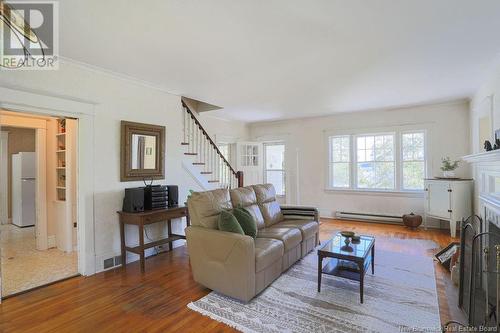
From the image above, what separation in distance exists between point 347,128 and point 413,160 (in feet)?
5.11

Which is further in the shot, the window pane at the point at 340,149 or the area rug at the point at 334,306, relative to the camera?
the window pane at the point at 340,149

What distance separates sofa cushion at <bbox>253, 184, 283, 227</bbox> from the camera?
151 inches

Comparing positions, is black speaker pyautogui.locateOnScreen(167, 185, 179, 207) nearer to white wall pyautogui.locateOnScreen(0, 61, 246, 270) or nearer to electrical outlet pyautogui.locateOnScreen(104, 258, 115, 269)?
white wall pyautogui.locateOnScreen(0, 61, 246, 270)

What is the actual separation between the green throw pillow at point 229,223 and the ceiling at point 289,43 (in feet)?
5.87

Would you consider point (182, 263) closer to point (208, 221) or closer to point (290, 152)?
point (208, 221)

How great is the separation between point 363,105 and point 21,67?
17.8 feet

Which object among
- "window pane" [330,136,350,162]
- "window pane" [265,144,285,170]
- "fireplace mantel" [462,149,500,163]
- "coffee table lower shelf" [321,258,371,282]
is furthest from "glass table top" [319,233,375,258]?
"window pane" [265,144,285,170]

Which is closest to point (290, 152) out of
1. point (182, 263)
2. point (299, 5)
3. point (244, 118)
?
point (244, 118)

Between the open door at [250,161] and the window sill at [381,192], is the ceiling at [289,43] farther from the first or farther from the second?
the open door at [250,161]

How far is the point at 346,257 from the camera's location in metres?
2.54

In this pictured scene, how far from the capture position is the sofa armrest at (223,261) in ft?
8.09

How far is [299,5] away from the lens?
204 cm

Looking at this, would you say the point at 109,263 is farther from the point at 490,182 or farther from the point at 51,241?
the point at 490,182

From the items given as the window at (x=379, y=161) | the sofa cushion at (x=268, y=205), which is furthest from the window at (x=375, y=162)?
the sofa cushion at (x=268, y=205)
